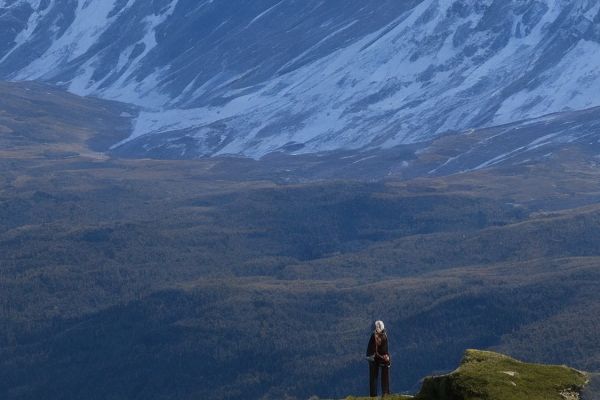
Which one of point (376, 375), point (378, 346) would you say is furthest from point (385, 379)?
point (378, 346)

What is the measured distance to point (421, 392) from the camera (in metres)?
35.3

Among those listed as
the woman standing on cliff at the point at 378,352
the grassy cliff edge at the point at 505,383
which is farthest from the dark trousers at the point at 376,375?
the grassy cliff edge at the point at 505,383

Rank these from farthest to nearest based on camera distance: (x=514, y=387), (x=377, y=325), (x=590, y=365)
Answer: (x=590, y=365) → (x=377, y=325) → (x=514, y=387)

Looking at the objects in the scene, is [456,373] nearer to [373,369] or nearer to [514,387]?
[514,387]

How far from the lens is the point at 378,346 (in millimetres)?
37312

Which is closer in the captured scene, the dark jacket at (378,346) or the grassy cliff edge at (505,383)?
the grassy cliff edge at (505,383)

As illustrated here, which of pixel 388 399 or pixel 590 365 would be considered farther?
pixel 590 365

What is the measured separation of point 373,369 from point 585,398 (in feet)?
19.2

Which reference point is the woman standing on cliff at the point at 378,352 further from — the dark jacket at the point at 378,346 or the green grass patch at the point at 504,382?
the green grass patch at the point at 504,382

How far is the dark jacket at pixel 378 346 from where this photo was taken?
37.1 m

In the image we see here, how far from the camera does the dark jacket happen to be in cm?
3709

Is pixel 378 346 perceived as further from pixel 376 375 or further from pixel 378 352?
pixel 376 375

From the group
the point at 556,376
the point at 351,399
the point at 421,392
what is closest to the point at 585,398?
the point at 556,376

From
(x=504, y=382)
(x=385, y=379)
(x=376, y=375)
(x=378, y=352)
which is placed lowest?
(x=385, y=379)
